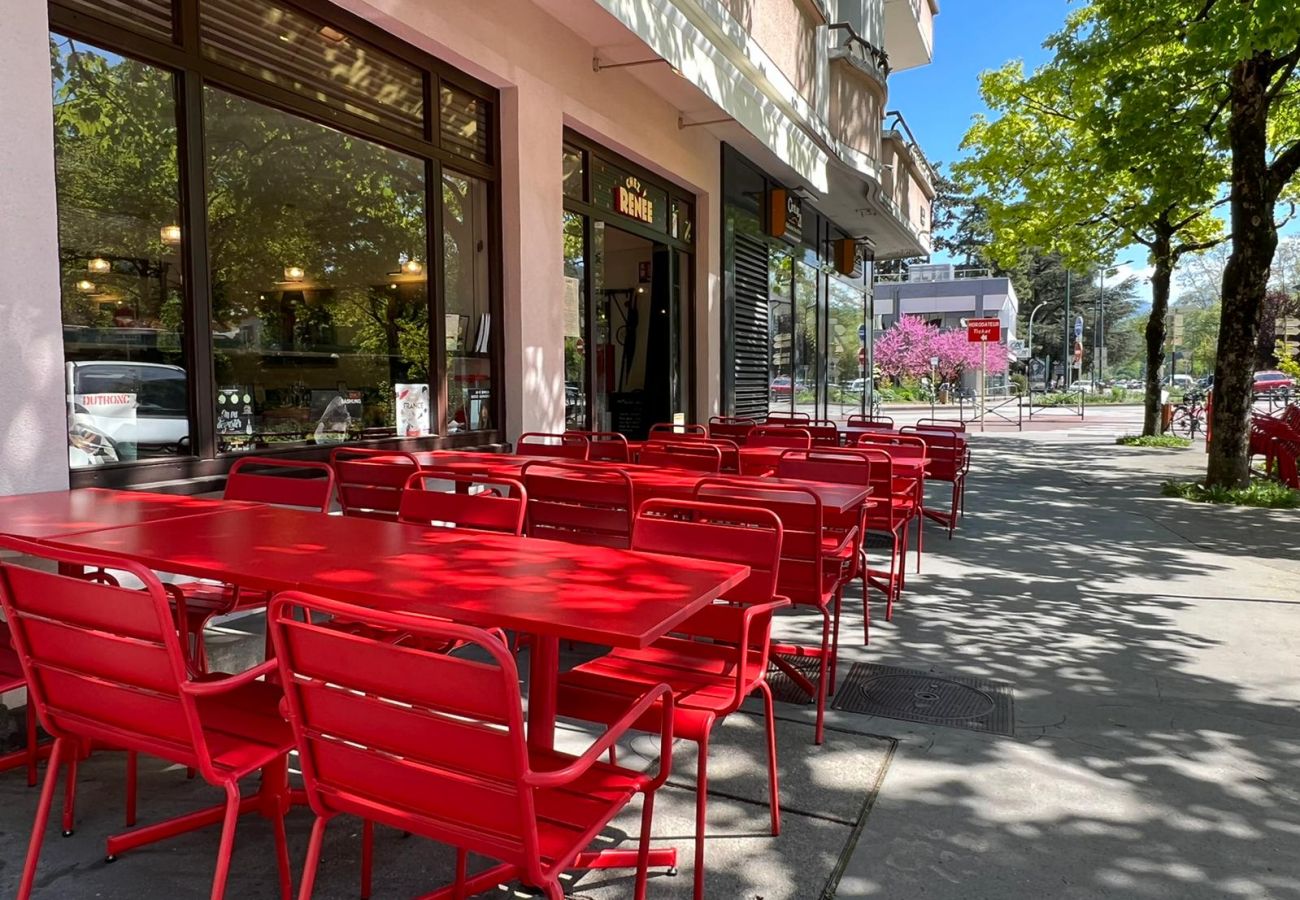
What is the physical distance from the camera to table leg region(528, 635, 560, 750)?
226cm

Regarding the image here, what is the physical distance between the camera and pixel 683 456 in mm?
5738

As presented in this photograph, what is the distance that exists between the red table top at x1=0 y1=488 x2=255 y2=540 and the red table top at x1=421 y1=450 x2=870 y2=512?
1.34 metres

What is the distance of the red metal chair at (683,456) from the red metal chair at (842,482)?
0.43 meters

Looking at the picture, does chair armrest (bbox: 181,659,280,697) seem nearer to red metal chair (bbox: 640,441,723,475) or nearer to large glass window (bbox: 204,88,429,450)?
large glass window (bbox: 204,88,429,450)

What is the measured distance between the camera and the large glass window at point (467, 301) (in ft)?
22.7

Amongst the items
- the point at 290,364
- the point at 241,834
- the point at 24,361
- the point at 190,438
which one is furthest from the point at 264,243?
the point at 241,834

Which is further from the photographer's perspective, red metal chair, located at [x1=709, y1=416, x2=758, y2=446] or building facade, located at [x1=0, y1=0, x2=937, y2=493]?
red metal chair, located at [x1=709, y1=416, x2=758, y2=446]

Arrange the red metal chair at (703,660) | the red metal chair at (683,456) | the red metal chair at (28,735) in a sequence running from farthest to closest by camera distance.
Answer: the red metal chair at (683,456), the red metal chair at (28,735), the red metal chair at (703,660)

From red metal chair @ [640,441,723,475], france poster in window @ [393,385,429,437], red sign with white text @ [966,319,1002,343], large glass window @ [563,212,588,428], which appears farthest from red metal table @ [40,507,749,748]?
red sign with white text @ [966,319,1002,343]

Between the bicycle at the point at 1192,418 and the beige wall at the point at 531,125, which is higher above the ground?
the beige wall at the point at 531,125

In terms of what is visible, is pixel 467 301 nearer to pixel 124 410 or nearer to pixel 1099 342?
pixel 124 410

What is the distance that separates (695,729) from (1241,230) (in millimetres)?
10468

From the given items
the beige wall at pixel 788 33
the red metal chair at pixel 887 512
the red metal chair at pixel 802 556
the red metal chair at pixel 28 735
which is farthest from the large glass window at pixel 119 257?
the beige wall at pixel 788 33

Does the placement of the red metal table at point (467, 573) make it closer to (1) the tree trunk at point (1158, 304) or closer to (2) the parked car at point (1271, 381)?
(1) the tree trunk at point (1158, 304)
